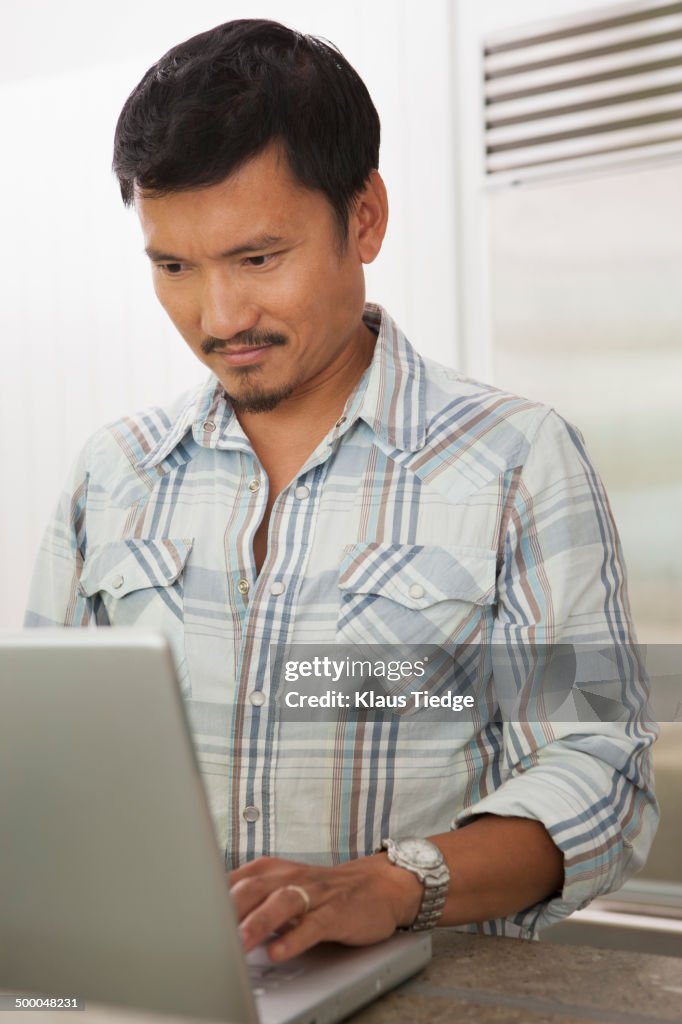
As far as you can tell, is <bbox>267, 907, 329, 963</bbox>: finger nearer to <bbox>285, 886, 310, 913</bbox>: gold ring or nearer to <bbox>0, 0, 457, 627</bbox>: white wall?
<bbox>285, 886, 310, 913</bbox>: gold ring

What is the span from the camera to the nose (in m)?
1.41

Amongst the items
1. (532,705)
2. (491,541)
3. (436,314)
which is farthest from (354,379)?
(436,314)

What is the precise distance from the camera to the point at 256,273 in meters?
1.42

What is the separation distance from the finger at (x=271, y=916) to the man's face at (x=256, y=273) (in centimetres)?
73

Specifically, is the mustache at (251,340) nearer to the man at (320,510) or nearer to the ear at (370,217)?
the man at (320,510)

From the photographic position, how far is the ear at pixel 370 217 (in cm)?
152

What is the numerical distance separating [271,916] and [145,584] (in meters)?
0.70

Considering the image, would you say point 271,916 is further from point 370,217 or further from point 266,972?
point 370,217

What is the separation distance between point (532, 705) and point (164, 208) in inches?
29.0

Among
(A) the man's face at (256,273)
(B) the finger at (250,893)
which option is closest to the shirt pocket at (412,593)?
(A) the man's face at (256,273)

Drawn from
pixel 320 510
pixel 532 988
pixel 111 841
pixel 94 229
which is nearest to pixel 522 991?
pixel 532 988

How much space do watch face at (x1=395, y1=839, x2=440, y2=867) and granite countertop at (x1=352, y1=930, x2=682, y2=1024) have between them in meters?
0.07

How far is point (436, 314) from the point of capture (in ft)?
8.04

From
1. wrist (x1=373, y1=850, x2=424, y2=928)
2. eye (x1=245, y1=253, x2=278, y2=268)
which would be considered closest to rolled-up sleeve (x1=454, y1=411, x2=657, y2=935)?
wrist (x1=373, y1=850, x2=424, y2=928)
